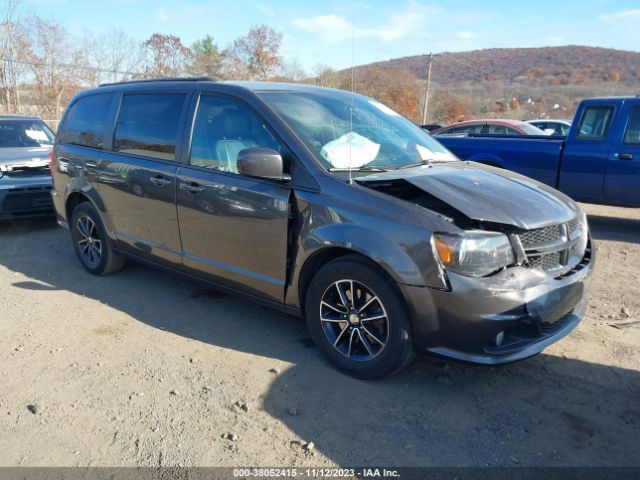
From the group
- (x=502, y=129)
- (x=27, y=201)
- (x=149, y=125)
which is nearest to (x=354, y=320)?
(x=149, y=125)

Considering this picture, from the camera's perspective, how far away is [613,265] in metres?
5.80

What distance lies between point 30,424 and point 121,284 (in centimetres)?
239

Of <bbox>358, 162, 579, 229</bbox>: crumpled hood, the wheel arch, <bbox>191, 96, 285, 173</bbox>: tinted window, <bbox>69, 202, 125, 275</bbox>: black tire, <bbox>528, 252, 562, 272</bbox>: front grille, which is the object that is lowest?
<bbox>69, 202, 125, 275</bbox>: black tire

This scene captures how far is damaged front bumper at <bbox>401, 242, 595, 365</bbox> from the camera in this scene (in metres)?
2.88

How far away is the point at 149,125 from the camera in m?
4.57

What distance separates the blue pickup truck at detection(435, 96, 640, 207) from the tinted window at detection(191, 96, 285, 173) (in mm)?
5358

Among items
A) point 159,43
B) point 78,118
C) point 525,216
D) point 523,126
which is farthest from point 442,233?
point 159,43

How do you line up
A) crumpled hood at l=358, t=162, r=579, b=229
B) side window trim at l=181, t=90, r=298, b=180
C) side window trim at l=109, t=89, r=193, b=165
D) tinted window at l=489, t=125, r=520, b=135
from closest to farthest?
crumpled hood at l=358, t=162, r=579, b=229 < side window trim at l=181, t=90, r=298, b=180 < side window trim at l=109, t=89, r=193, b=165 < tinted window at l=489, t=125, r=520, b=135

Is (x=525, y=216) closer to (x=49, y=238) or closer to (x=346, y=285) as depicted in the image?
(x=346, y=285)

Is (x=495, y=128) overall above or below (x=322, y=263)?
above

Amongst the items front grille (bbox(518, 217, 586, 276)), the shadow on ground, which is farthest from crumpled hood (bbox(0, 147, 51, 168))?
the shadow on ground

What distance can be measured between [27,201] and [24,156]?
879 millimetres

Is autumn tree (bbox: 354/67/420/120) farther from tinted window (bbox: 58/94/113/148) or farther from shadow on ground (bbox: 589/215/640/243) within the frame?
tinted window (bbox: 58/94/113/148)

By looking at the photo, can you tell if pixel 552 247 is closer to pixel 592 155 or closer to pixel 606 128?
pixel 592 155
